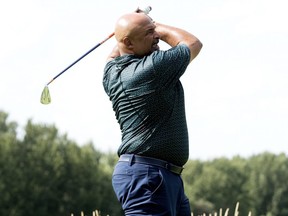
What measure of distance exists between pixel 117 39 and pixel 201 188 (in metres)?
74.9

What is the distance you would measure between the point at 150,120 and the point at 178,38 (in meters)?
0.67

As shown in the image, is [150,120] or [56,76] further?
[56,76]

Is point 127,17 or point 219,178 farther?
point 219,178

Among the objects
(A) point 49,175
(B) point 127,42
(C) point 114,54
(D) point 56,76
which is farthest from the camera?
(A) point 49,175

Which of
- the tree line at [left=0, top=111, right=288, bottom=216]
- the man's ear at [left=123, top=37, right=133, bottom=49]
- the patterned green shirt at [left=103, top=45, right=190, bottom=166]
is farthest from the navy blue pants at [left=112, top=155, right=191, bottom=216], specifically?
the tree line at [left=0, top=111, right=288, bottom=216]

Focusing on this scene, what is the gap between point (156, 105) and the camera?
6.37 metres

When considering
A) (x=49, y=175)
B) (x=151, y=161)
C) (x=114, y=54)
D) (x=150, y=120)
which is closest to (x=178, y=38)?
(x=114, y=54)

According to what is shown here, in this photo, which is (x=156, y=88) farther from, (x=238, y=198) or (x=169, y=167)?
(x=238, y=198)

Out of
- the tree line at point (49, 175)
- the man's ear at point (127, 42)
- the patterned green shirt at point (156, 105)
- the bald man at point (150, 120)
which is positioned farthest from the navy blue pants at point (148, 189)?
the tree line at point (49, 175)

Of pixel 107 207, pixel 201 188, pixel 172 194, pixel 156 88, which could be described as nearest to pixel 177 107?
pixel 156 88

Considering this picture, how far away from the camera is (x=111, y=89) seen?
6.61 metres

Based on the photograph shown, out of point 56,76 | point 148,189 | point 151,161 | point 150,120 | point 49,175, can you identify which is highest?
point 56,76

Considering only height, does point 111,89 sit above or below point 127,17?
below

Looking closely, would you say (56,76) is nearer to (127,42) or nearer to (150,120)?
(127,42)
